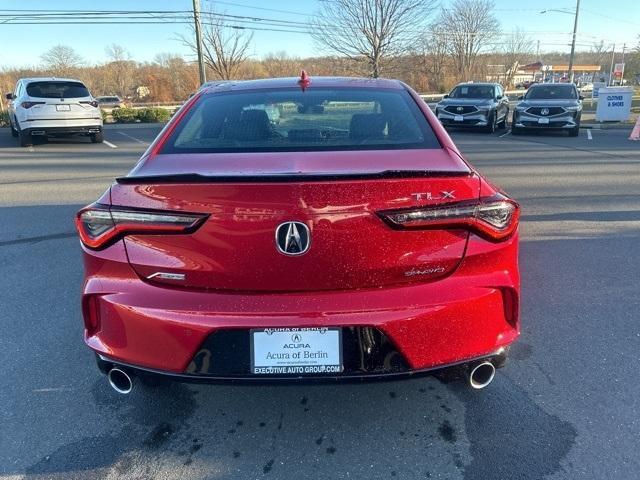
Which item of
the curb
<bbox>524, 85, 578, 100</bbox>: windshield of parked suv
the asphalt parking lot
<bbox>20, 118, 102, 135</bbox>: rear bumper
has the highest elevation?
<bbox>524, 85, 578, 100</bbox>: windshield of parked suv

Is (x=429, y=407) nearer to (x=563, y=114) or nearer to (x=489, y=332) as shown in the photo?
(x=489, y=332)

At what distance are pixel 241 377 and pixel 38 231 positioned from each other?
15.4 ft

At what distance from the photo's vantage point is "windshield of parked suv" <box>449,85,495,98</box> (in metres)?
18.2

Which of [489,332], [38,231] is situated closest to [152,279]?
[489,332]

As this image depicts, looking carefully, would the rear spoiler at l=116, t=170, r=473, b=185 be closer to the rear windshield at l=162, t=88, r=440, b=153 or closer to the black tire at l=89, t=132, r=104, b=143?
the rear windshield at l=162, t=88, r=440, b=153

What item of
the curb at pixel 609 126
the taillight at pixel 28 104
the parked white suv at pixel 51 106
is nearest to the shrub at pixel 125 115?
the parked white suv at pixel 51 106

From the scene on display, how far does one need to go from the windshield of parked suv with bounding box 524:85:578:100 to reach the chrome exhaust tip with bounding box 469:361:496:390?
16.6 meters

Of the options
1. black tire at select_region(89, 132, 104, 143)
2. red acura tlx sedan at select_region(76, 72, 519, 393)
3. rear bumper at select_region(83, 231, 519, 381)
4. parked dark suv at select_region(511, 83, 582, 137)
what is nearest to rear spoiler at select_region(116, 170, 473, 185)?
red acura tlx sedan at select_region(76, 72, 519, 393)

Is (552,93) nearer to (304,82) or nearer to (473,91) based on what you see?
(473,91)

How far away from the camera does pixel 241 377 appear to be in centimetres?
200

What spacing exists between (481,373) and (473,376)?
0.12 feet

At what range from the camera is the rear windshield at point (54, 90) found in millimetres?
12750

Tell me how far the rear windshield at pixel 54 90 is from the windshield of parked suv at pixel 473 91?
482 inches

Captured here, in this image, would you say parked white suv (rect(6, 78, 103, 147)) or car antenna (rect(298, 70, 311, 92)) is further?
parked white suv (rect(6, 78, 103, 147))
